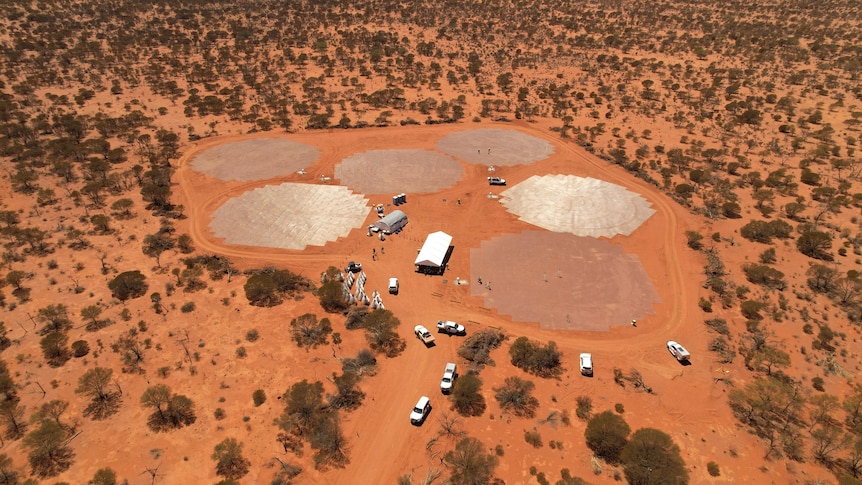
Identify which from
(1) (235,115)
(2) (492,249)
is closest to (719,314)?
(2) (492,249)

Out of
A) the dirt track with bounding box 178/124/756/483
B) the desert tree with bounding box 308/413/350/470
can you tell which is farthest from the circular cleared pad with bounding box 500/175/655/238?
the desert tree with bounding box 308/413/350/470

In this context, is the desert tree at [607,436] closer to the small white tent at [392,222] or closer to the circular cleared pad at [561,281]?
the circular cleared pad at [561,281]

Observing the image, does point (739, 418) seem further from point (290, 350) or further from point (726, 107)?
point (726, 107)

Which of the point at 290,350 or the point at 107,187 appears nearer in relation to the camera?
the point at 290,350

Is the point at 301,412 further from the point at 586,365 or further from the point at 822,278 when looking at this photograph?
the point at 822,278

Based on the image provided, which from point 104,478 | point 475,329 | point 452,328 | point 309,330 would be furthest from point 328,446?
point 475,329

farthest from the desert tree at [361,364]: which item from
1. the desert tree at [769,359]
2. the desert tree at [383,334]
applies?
the desert tree at [769,359]
